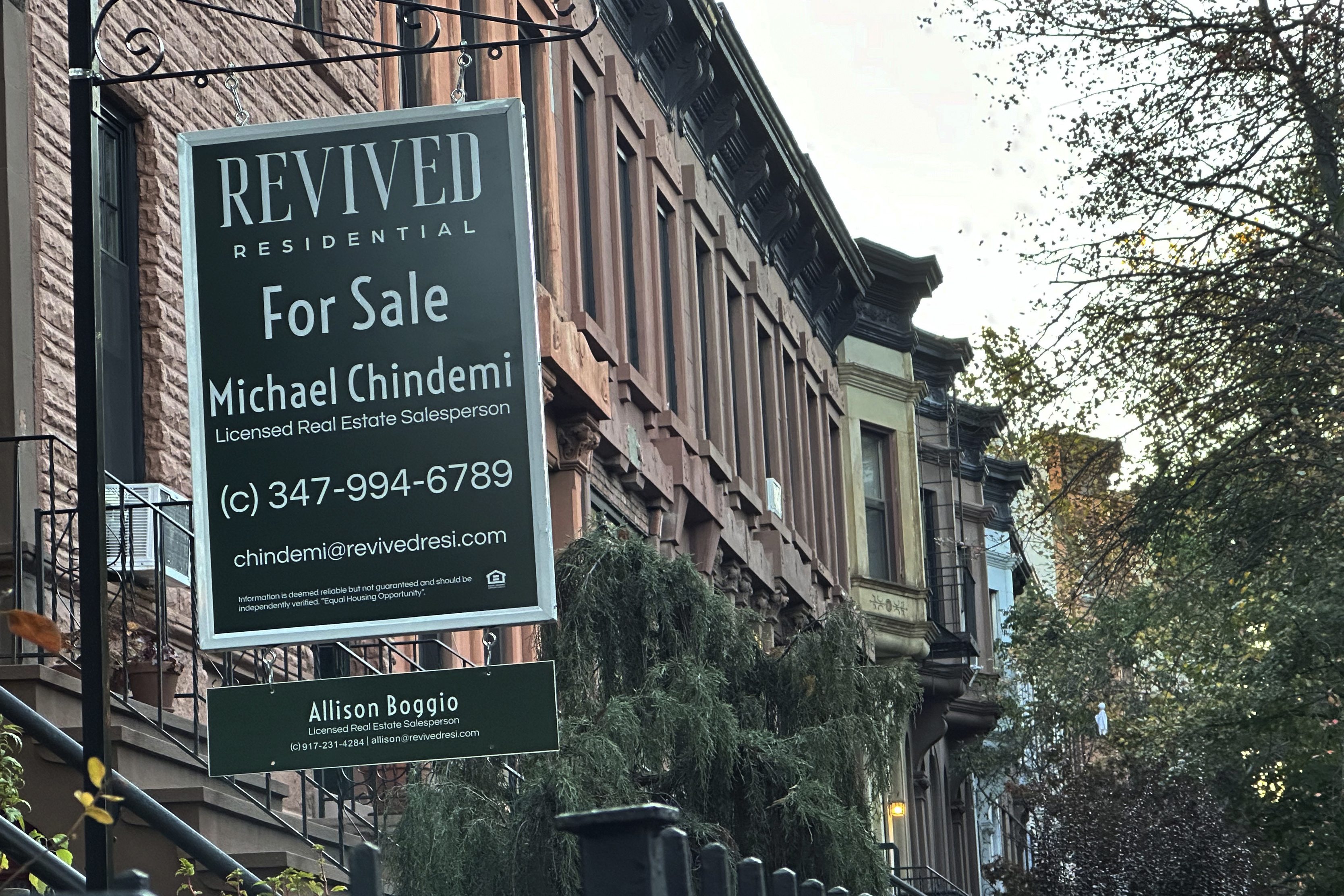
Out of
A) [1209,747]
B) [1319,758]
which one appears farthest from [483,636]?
[1209,747]

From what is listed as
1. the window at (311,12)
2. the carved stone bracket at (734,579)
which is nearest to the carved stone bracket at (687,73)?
the carved stone bracket at (734,579)

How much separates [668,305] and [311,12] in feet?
27.7

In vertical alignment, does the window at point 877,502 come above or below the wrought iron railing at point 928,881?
above

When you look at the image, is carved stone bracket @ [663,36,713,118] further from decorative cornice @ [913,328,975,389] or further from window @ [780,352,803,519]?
decorative cornice @ [913,328,975,389]

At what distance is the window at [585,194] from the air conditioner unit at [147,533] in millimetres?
8289

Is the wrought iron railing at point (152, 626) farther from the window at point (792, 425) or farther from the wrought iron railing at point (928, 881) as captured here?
the wrought iron railing at point (928, 881)

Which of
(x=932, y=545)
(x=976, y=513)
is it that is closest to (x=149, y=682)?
(x=932, y=545)

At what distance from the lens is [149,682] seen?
1041cm

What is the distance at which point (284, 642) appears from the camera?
729 centimetres

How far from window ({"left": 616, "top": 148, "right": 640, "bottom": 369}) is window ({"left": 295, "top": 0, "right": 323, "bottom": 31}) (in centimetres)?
605

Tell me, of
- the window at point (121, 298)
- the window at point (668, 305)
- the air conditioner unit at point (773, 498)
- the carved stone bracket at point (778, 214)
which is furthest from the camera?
the carved stone bracket at point (778, 214)

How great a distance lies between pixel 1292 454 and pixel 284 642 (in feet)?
35.3

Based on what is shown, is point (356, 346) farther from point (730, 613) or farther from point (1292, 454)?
point (1292, 454)

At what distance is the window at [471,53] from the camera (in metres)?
16.6
